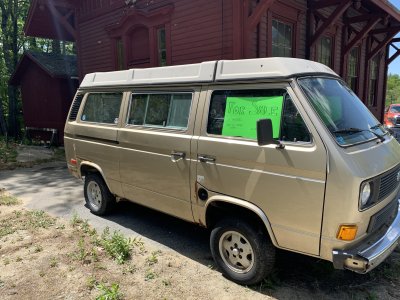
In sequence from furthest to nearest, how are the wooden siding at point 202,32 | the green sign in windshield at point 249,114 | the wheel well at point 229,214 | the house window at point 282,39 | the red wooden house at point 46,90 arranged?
the red wooden house at point 46,90
the house window at point 282,39
the wooden siding at point 202,32
the wheel well at point 229,214
the green sign in windshield at point 249,114

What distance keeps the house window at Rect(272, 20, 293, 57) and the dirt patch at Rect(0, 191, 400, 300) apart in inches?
249

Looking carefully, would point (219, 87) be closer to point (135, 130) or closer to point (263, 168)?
point (263, 168)

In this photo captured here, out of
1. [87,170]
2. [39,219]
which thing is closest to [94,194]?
[87,170]

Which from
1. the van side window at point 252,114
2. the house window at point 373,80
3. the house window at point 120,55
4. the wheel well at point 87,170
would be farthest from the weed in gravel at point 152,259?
the house window at point 373,80

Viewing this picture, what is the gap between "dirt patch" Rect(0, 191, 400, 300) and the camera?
11.4ft

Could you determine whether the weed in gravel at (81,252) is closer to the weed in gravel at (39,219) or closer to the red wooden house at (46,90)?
the weed in gravel at (39,219)

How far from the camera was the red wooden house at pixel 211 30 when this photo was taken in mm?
8094

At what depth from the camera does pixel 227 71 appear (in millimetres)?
3602

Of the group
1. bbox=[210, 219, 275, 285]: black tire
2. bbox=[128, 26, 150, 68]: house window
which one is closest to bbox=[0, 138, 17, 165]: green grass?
bbox=[128, 26, 150, 68]: house window

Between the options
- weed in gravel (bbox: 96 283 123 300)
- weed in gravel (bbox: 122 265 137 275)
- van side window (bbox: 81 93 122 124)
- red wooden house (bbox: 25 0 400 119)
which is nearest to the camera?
weed in gravel (bbox: 96 283 123 300)

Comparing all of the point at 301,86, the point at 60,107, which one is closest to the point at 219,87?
the point at 301,86

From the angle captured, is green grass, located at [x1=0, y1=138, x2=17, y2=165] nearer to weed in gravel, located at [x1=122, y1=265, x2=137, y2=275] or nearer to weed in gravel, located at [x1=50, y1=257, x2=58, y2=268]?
weed in gravel, located at [x1=50, y1=257, x2=58, y2=268]

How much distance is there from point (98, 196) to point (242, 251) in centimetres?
299

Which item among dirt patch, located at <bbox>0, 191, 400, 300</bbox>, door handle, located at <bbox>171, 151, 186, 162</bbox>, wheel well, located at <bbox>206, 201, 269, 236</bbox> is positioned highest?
door handle, located at <bbox>171, 151, 186, 162</bbox>
